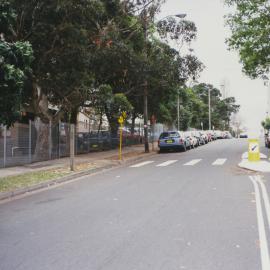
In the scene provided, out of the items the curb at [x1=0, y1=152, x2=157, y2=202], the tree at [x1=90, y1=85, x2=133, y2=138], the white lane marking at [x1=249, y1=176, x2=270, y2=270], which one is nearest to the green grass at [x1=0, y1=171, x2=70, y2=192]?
the curb at [x1=0, y1=152, x2=157, y2=202]

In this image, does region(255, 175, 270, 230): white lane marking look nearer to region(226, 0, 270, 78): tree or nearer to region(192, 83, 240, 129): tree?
region(226, 0, 270, 78): tree

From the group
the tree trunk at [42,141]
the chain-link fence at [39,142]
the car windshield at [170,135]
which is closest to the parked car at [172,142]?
the car windshield at [170,135]

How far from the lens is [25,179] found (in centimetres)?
1323

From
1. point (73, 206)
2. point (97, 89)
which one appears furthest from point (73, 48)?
point (73, 206)

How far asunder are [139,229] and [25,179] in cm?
760

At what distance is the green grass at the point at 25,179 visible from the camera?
1158 cm

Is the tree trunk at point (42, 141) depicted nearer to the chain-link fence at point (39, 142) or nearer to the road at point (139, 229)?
the chain-link fence at point (39, 142)

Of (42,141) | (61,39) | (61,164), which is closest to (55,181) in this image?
(61,164)

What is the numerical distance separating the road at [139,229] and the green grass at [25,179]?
3.26 feet

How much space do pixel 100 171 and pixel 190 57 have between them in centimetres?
1335

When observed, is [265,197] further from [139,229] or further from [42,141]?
[42,141]

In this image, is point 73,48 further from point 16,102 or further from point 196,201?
point 196,201

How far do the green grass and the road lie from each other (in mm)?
995

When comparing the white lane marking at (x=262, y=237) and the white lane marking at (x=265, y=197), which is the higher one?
the white lane marking at (x=265, y=197)
